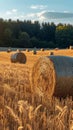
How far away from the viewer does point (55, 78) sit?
407 inches

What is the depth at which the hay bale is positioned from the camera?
33.7ft

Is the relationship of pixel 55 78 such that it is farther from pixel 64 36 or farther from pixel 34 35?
pixel 34 35

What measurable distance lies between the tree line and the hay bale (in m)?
90.0

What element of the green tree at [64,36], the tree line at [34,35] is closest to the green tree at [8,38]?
the tree line at [34,35]

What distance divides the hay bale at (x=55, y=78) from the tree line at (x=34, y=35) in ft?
295

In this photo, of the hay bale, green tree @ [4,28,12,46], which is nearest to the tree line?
green tree @ [4,28,12,46]

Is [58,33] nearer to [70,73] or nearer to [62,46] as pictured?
[62,46]

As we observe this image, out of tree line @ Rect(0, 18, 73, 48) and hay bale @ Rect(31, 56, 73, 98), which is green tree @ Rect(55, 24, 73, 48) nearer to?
tree line @ Rect(0, 18, 73, 48)

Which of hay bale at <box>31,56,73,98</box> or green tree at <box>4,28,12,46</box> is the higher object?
hay bale at <box>31,56,73,98</box>

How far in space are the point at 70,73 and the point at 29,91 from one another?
1.47 metres

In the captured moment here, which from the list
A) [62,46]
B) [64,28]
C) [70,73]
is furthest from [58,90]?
[64,28]

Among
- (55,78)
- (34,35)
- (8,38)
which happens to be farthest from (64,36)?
(55,78)

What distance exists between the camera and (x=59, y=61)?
10.6 metres

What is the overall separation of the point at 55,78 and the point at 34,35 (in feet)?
371
